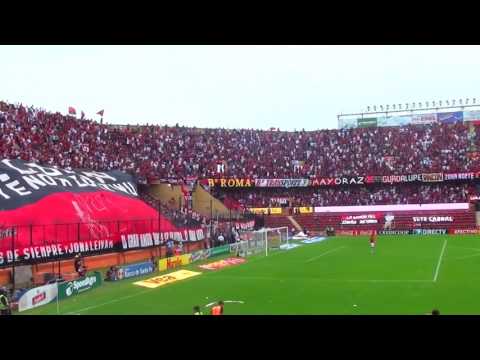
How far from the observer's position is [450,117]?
91.3 m

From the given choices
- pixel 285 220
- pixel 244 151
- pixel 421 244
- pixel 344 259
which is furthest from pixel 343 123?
pixel 344 259

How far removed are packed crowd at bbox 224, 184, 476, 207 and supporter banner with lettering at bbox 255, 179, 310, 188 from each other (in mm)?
1887

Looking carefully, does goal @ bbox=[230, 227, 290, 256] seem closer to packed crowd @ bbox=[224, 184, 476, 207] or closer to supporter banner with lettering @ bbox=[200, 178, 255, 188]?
supporter banner with lettering @ bbox=[200, 178, 255, 188]

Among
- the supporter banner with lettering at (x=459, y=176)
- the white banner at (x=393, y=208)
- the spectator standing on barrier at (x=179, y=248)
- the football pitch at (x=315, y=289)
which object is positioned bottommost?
the football pitch at (x=315, y=289)

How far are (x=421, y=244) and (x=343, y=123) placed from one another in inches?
2135

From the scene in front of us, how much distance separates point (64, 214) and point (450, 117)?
72598mm

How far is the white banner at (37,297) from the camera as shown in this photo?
21000 millimetres

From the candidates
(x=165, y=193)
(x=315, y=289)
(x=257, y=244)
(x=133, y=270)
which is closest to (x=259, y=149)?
(x=165, y=193)

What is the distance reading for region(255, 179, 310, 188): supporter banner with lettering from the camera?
69.6 meters

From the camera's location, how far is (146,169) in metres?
58.6

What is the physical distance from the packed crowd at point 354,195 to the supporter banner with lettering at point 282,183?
74.3 inches

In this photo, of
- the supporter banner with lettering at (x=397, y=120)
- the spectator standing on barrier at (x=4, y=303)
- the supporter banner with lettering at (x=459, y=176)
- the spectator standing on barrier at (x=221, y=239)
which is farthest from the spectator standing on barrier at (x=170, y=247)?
the supporter banner with lettering at (x=397, y=120)

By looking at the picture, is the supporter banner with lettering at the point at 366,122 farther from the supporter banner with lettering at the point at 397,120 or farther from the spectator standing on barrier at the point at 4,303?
the spectator standing on barrier at the point at 4,303
